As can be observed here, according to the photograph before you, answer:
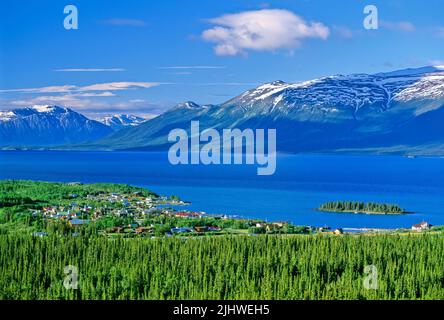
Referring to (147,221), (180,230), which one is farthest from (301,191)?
(180,230)

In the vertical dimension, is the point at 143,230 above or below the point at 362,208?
below

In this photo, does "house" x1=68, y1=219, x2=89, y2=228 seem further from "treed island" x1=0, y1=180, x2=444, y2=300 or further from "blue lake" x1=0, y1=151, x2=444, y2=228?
"blue lake" x1=0, y1=151, x2=444, y2=228

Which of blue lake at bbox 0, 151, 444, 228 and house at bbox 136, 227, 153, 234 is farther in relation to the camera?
blue lake at bbox 0, 151, 444, 228

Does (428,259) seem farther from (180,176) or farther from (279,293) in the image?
(180,176)

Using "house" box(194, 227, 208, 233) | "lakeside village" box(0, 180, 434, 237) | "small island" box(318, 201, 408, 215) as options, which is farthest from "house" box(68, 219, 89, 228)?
"small island" box(318, 201, 408, 215)

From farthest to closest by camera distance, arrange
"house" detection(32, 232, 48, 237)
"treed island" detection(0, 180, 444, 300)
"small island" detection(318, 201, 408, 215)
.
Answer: "small island" detection(318, 201, 408, 215) < "house" detection(32, 232, 48, 237) < "treed island" detection(0, 180, 444, 300)

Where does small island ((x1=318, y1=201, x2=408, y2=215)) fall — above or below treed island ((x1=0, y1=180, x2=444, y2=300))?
above

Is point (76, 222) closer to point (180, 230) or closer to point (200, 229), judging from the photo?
point (180, 230)
